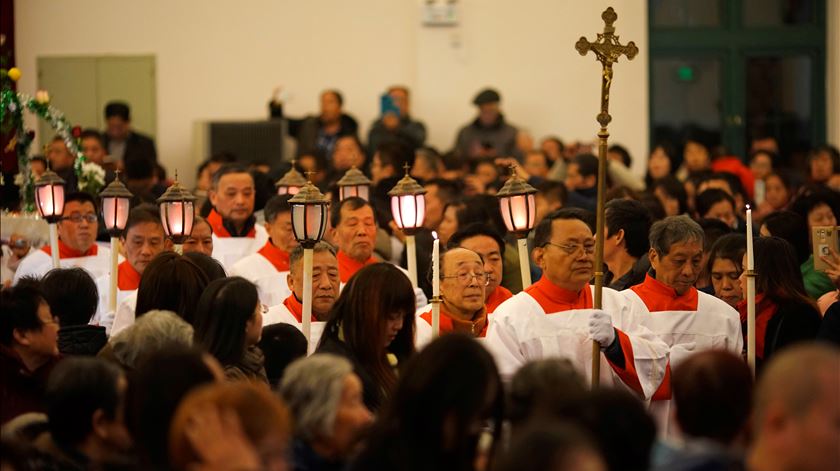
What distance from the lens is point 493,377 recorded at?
5.27 meters

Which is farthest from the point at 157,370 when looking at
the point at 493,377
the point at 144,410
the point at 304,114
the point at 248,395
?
the point at 304,114

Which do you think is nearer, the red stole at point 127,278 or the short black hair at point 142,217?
the short black hair at point 142,217

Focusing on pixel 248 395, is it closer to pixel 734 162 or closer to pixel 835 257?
pixel 835 257

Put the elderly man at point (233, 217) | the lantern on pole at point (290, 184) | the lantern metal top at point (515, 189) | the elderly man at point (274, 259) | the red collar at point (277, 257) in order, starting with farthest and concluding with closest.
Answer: the elderly man at point (233, 217), the lantern on pole at point (290, 184), the red collar at point (277, 257), the elderly man at point (274, 259), the lantern metal top at point (515, 189)

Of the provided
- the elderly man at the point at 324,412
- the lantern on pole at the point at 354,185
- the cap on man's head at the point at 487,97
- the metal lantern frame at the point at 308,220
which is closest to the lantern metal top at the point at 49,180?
the lantern on pole at the point at 354,185

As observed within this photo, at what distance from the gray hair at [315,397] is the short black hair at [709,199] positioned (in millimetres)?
6534

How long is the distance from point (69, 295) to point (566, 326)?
2286 mm

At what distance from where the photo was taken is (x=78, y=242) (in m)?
10.4

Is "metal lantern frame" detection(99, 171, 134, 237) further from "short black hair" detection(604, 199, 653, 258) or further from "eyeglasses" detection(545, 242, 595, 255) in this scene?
"short black hair" detection(604, 199, 653, 258)

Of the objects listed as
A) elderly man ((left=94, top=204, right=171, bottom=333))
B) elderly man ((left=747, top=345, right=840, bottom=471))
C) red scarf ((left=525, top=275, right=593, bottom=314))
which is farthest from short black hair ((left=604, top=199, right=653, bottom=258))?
elderly man ((left=747, top=345, right=840, bottom=471))

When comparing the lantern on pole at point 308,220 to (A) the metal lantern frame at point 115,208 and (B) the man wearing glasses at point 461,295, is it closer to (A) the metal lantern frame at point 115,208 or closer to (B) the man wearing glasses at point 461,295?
(B) the man wearing glasses at point 461,295

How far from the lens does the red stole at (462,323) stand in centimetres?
809

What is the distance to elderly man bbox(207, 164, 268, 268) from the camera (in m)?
10.6

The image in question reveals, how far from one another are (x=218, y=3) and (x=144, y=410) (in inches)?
556
